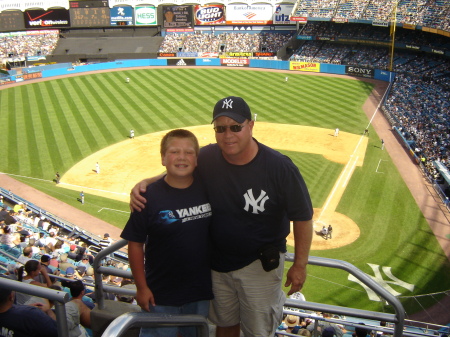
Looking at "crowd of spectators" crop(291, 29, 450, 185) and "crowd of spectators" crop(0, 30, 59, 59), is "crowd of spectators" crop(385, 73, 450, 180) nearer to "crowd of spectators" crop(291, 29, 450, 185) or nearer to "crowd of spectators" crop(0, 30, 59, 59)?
"crowd of spectators" crop(291, 29, 450, 185)

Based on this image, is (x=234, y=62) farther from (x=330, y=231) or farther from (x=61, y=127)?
(x=330, y=231)

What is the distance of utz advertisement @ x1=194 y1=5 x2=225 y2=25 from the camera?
64.4m

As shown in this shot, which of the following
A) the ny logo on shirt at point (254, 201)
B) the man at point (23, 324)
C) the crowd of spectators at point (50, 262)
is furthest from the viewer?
the crowd of spectators at point (50, 262)

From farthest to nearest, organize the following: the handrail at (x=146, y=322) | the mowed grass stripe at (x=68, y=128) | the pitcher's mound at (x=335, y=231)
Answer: the mowed grass stripe at (x=68, y=128) → the pitcher's mound at (x=335, y=231) → the handrail at (x=146, y=322)

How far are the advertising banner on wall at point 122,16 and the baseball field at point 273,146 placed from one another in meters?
17.2

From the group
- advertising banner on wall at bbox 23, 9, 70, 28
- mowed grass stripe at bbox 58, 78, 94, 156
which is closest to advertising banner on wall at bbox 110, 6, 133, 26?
advertising banner on wall at bbox 23, 9, 70, 28

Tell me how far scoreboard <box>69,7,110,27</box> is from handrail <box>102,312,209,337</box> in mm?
67390

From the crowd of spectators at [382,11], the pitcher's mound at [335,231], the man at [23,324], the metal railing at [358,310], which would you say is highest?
the crowd of spectators at [382,11]

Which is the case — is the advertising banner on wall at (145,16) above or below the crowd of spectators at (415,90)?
above

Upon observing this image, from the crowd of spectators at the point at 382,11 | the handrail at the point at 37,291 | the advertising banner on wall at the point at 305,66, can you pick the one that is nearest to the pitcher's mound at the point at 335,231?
the handrail at the point at 37,291

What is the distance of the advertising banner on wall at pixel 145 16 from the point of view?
212 feet

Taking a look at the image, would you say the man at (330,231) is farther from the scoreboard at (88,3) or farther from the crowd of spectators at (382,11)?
the scoreboard at (88,3)

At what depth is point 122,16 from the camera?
64.7 m

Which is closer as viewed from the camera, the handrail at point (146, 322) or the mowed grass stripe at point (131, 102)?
the handrail at point (146, 322)
